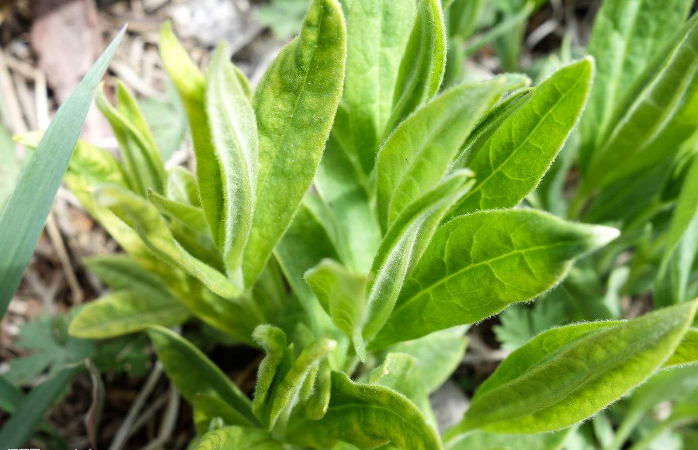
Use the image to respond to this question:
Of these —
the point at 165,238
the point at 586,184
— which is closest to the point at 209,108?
the point at 165,238

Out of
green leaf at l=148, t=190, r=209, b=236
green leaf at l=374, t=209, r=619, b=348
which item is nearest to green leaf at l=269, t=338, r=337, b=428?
green leaf at l=374, t=209, r=619, b=348

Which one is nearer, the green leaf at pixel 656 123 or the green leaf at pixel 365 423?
the green leaf at pixel 365 423

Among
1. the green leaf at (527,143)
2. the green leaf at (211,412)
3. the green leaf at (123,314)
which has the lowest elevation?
the green leaf at (211,412)

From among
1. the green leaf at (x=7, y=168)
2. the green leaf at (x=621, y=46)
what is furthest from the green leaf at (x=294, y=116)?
the green leaf at (x=7, y=168)

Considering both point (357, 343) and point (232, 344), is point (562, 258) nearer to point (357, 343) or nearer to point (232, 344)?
point (357, 343)

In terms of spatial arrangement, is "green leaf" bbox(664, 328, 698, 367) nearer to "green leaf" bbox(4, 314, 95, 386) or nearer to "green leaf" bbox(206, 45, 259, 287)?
"green leaf" bbox(206, 45, 259, 287)

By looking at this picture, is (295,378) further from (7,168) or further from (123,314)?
(7,168)

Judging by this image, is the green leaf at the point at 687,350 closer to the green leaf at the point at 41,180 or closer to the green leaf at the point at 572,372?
the green leaf at the point at 572,372
